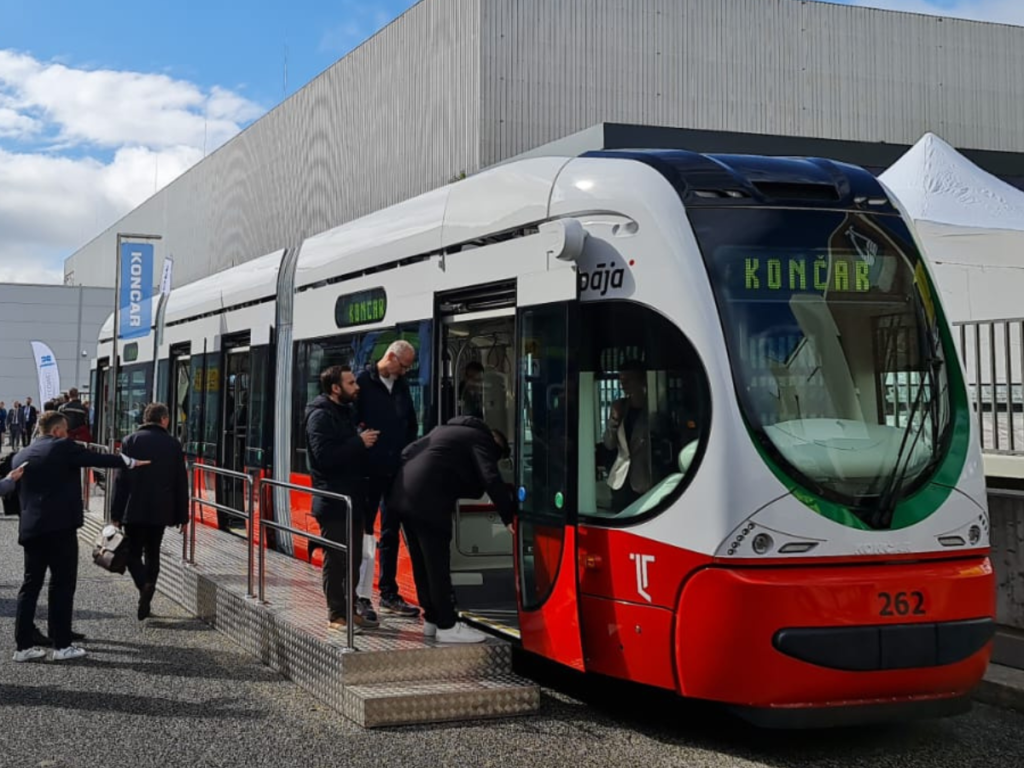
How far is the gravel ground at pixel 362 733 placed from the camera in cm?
553

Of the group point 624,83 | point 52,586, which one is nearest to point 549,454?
point 52,586

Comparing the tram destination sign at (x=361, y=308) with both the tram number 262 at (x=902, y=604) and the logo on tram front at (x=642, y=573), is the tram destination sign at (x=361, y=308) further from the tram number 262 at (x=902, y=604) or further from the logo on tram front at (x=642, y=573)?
the tram number 262 at (x=902, y=604)

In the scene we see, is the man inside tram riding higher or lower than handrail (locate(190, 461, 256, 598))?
higher

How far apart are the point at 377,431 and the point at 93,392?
574 inches

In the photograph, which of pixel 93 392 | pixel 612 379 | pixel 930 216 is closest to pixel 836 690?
pixel 612 379

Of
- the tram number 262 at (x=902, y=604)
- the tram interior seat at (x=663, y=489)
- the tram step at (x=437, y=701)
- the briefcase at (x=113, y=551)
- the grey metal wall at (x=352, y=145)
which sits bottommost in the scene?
the tram step at (x=437, y=701)

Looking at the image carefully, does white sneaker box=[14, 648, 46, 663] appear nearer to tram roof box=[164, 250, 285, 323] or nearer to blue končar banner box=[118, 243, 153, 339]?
tram roof box=[164, 250, 285, 323]

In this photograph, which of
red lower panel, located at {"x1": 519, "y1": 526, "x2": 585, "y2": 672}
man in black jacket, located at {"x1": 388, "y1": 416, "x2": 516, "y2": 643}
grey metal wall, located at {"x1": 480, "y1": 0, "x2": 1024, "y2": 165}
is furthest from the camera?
grey metal wall, located at {"x1": 480, "y1": 0, "x2": 1024, "y2": 165}

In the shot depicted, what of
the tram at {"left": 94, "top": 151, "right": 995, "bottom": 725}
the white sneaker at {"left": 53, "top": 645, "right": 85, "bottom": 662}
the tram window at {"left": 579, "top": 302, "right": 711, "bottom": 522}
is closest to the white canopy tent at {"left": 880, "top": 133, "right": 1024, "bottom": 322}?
the tram at {"left": 94, "top": 151, "right": 995, "bottom": 725}

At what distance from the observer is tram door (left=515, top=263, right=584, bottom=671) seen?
6117mm

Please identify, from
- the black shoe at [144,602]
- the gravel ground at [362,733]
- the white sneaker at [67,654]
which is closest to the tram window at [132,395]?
the black shoe at [144,602]

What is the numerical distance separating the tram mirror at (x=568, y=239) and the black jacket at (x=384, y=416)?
5.77 ft

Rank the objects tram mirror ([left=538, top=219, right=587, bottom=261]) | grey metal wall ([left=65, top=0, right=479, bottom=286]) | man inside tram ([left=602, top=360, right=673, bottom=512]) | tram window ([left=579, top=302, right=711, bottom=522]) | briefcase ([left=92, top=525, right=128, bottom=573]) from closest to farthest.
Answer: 1. tram window ([left=579, top=302, right=711, bottom=522])
2. man inside tram ([left=602, top=360, right=673, bottom=512])
3. tram mirror ([left=538, top=219, right=587, bottom=261])
4. briefcase ([left=92, top=525, right=128, bottom=573])
5. grey metal wall ([left=65, top=0, right=479, bottom=286])

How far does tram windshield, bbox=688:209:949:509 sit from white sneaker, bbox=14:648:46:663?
4950 millimetres
